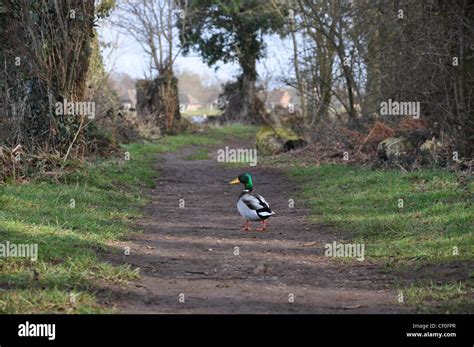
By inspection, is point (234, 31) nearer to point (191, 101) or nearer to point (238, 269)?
point (238, 269)

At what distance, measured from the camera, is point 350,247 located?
1099cm

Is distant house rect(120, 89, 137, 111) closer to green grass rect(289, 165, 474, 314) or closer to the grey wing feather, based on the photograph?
green grass rect(289, 165, 474, 314)

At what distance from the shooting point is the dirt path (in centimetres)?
793

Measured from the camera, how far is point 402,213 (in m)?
13.2

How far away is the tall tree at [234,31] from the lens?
146ft

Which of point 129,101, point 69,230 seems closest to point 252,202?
point 69,230

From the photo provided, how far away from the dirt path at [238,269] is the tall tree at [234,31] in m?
30.0

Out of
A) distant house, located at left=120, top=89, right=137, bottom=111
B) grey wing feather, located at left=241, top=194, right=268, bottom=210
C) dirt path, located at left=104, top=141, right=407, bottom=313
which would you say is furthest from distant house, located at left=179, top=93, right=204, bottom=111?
grey wing feather, located at left=241, top=194, right=268, bottom=210

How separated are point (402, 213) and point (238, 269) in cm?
447

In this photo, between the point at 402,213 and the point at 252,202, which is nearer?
the point at 252,202

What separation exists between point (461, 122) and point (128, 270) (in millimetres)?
10715

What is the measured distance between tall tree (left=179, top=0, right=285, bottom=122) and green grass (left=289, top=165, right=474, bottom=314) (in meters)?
26.9
